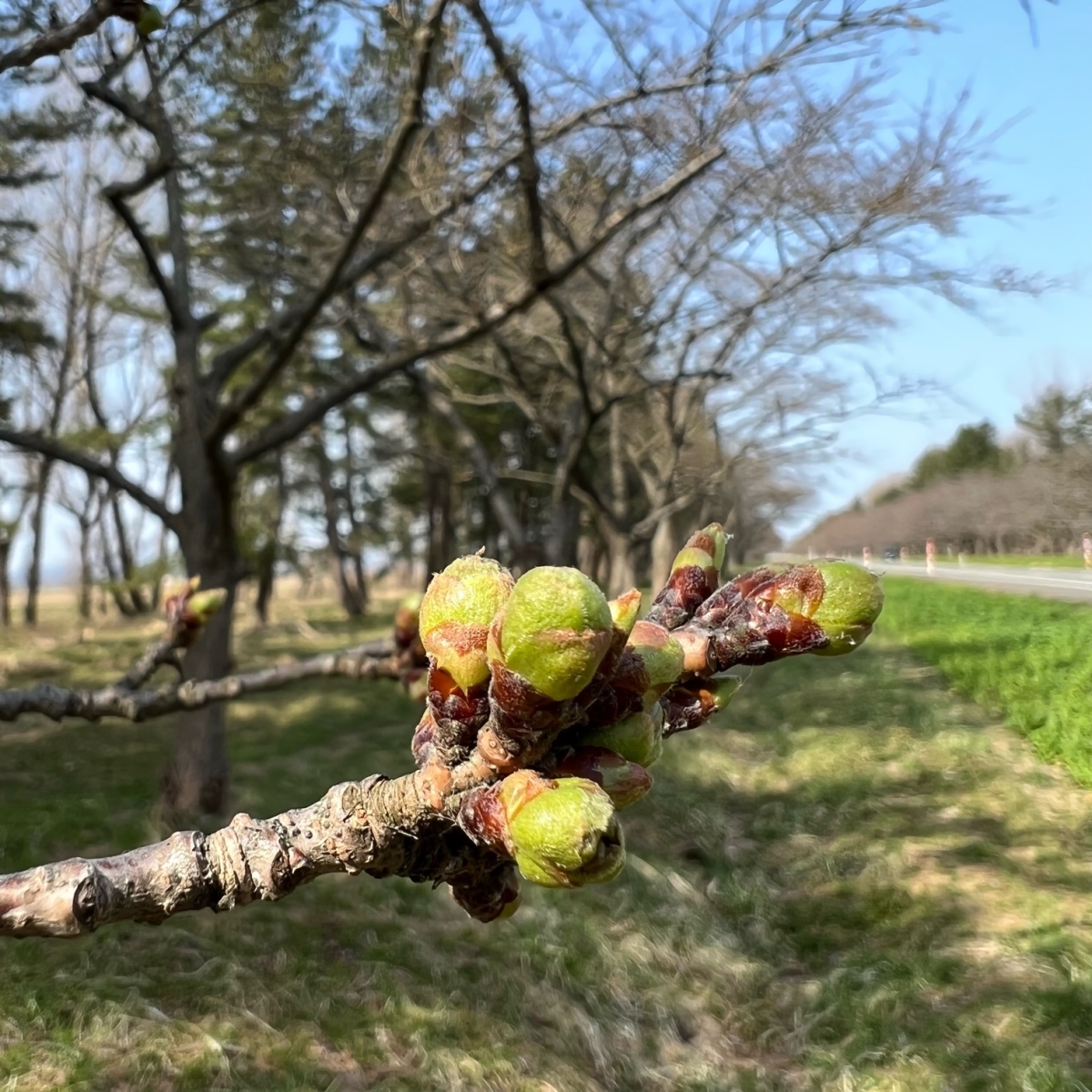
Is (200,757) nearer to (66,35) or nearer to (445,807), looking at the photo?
(66,35)

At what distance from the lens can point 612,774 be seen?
902 millimetres

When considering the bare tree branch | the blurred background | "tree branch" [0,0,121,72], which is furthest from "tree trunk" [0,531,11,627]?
"tree branch" [0,0,121,72]

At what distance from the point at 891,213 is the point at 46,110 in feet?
23.6

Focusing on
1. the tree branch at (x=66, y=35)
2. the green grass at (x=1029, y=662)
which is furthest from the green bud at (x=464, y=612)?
the tree branch at (x=66, y=35)

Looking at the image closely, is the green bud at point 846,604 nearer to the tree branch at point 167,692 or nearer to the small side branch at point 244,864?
the small side branch at point 244,864

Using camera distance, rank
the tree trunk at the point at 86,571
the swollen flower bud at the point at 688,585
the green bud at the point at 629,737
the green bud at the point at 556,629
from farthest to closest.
Result: the tree trunk at the point at 86,571
the swollen flower bud at the point at 688,585
the green bud at the point at 629,737
the green bud at the point at 556,629

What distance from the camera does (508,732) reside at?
869mm

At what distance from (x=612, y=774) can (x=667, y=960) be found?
4391mm

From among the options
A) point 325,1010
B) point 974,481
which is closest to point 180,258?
point 325,1010

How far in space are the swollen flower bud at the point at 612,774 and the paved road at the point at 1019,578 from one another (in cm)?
270

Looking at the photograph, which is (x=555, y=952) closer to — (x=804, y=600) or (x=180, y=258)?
(x=804, y=600)

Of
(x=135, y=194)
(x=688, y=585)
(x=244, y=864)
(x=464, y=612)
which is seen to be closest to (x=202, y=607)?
(x=244, y=864)

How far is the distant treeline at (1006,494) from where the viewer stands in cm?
376

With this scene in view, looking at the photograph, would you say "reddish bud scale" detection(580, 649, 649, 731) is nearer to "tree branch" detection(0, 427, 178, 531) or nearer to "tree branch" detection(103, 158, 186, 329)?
"tree branch" detection(0, 427, 178, 531)
